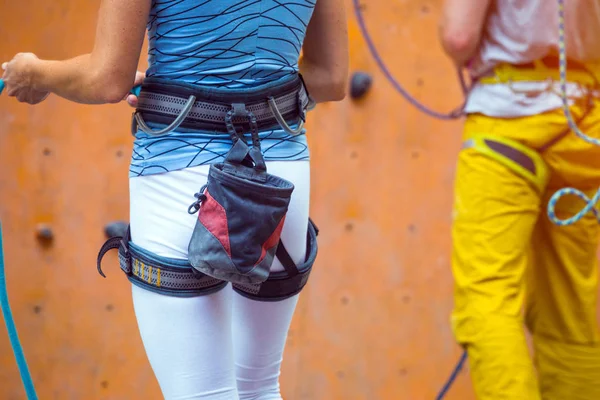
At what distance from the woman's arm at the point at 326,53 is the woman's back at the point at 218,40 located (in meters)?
0.17

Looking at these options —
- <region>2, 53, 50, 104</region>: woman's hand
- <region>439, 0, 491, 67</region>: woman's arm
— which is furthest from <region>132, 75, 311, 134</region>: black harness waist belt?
<region>439, 0, 491, 67</region>: woman's arm

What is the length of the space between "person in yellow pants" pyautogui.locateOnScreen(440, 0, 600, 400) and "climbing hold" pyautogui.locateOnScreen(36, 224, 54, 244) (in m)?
1.37

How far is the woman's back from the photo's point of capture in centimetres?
133

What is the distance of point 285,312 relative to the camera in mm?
1551

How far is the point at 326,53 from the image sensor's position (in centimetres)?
162


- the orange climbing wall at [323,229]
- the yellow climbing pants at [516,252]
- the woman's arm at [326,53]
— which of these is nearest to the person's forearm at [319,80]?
the woman's arm at [326,53]

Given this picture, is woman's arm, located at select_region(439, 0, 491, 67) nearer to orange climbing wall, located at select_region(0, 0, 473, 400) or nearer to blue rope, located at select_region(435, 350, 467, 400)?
orange climbing wall, located at select_region(0, 0, 473, 400)

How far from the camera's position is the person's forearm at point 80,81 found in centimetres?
134

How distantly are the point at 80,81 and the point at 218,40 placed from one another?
232 millimetres

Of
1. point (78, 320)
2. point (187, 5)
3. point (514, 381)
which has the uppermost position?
point (187, 5)

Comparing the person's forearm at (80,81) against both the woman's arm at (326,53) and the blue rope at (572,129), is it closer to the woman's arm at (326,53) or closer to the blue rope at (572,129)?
the woman's arm at (326,53)

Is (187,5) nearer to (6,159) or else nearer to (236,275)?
(236,275)

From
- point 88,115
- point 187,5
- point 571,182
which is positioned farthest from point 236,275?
point 88,115

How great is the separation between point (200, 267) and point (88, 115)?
1.65 meters
